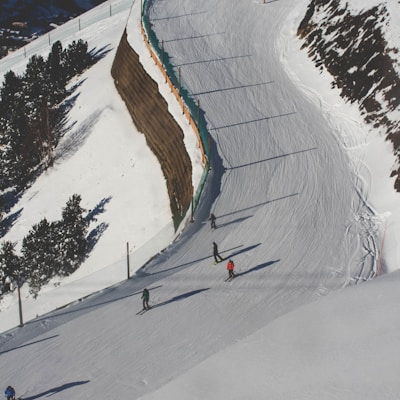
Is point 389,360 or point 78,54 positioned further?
point 78,54

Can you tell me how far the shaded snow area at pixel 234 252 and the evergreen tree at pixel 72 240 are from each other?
0.74 m

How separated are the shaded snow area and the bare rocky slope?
2.17ft

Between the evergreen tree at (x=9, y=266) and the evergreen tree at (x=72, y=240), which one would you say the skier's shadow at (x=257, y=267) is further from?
the evergreen tree at (x=9, y=266)

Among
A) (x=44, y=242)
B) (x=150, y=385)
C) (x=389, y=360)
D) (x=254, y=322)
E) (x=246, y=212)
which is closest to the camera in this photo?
(x=389, y=360)

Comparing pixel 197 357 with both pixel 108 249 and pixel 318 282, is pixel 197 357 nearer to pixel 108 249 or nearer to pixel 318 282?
pixel 318 282

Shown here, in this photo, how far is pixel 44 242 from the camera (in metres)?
25.5

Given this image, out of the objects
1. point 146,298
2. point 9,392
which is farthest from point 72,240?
point 9,392

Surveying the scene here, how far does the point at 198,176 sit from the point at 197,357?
9605mm

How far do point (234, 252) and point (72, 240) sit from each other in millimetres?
9292

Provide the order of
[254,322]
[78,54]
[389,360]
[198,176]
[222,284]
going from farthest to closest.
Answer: [78,54]
[198,176]
[222,284]
[254,322]
[389,360]

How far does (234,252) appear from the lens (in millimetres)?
19281

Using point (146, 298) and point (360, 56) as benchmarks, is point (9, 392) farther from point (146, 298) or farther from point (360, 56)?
point (360, 56)

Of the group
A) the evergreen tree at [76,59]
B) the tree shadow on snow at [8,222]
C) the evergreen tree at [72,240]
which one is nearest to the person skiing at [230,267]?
the evergreen tree at [72,240]

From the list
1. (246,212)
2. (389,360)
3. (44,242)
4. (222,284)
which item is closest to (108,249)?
(44,242)
